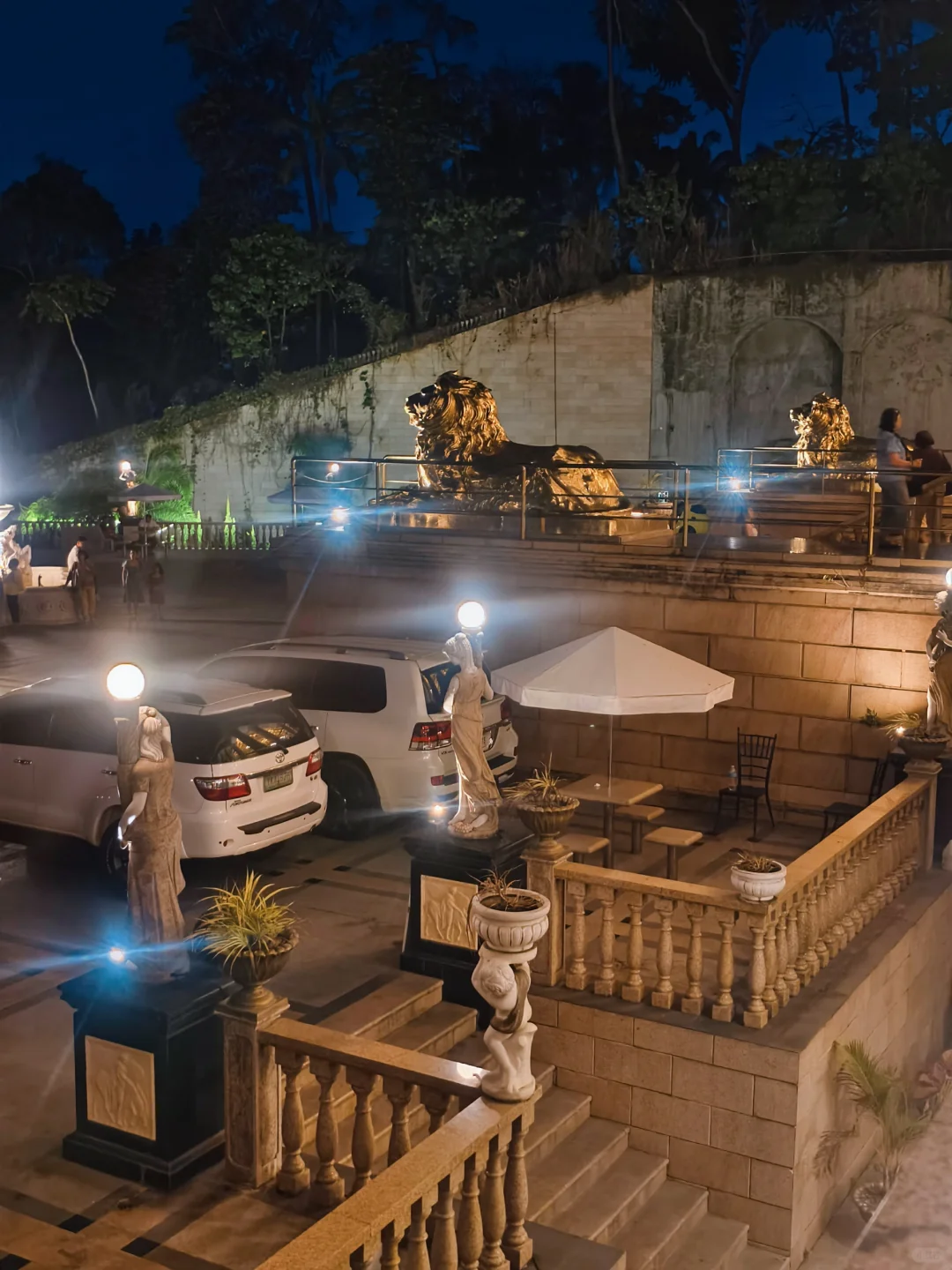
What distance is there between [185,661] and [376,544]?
3.98 metres

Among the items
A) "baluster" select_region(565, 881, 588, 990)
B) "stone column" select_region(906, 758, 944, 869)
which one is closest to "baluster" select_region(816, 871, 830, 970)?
"baluster" select_region(565, 881, 588, 990)

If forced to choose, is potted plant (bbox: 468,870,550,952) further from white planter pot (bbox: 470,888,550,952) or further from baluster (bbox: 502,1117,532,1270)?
baluster (bbox: 502,1117,532,1270)

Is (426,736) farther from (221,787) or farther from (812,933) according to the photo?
(812,933)

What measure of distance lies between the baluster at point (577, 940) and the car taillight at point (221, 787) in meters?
2.76

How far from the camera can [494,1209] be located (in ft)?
16.9

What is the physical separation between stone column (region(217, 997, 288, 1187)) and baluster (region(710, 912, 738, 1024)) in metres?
2.78

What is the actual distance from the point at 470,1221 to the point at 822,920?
398 cm

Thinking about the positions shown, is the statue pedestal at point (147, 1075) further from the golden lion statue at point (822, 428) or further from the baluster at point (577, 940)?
the golden lion statue at point (822, 428)

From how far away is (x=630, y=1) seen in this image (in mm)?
42938

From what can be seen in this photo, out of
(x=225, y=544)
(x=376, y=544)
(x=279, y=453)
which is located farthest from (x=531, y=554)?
(x=279, y=453)

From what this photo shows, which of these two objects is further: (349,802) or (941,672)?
(349,802)

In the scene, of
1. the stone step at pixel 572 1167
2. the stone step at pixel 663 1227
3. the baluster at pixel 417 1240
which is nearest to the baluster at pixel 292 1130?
the baluster at pixel 417 1240

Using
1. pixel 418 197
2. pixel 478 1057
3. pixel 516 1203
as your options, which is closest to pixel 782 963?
pixel 478 1057

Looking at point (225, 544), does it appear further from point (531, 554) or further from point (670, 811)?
point (670, 811)
